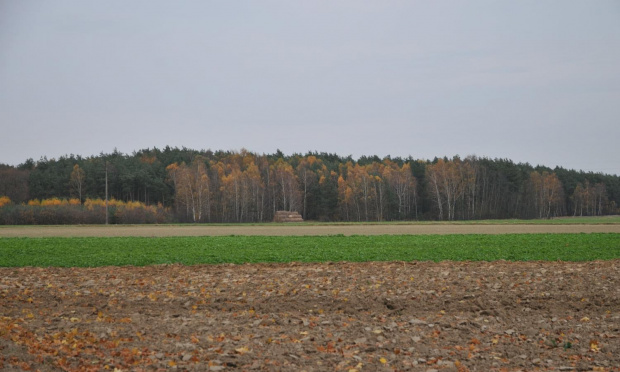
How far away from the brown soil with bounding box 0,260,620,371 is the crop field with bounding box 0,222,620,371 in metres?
0.05

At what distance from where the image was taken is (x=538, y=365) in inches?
421

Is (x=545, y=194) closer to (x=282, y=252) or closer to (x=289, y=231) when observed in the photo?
(x=289, y=231)

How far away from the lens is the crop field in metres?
10.7

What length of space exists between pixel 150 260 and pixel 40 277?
5.36m

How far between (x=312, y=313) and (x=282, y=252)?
1259 cm

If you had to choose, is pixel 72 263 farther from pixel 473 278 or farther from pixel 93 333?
pixel 473 278

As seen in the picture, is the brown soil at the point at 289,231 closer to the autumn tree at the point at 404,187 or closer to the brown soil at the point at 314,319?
the brown soil at the point at 314,319

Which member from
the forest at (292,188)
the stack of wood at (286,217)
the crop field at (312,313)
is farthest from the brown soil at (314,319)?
the forest at (292,188)

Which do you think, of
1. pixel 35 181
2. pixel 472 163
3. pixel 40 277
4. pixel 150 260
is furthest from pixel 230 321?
pixel 472 163

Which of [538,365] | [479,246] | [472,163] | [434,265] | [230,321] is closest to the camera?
[538,365]

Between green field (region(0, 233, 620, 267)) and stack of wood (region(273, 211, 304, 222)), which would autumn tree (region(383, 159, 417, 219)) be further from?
green field (region(0, 233, 620, 267))

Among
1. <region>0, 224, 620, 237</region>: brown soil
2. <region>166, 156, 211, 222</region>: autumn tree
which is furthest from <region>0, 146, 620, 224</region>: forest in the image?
<region>0, 224, 620, 237</region>: brown soil

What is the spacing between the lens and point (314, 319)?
13.5m

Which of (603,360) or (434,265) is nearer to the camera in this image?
(603,360)
